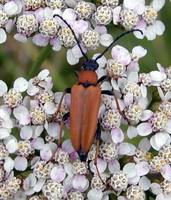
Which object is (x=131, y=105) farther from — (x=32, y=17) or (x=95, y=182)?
(x=32, y=17)

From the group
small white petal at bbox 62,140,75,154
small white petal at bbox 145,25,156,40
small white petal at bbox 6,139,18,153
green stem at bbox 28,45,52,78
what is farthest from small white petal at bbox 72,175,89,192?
small white petal at bbox 145,25,156,40

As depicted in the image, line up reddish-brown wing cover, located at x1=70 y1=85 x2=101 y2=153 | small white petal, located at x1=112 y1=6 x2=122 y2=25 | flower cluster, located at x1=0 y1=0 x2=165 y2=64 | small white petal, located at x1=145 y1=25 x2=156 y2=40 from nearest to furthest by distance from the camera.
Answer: reddish-brown wing cover, located at x1=70 y1=85 x2=101 y2=153, flower cluster, located at x1=0 y1=0 x2=165 y2=64, small white petal, located at x1=112 y1=6 x2=122 y2=25, small white petal, located at x1=145 y1=25 x2=156 y2=40

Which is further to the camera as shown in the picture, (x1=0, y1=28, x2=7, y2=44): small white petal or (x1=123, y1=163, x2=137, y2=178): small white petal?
(x1=0, y1=28, x2=7, y2=44): small white petal

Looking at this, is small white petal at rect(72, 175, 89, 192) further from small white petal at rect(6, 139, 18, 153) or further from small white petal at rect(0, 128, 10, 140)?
small white petal at rect(0, 128, 10, 140)

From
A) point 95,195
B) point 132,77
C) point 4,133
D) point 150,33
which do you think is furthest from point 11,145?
point 150,33

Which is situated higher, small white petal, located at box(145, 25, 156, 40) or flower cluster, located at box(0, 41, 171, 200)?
small white petal, located at box(145, 25, 156, 40)

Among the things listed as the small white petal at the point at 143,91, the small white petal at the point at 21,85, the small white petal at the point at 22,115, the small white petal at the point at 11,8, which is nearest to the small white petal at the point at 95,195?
the small white petal at the point at 22,115

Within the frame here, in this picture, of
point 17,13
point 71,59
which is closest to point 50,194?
point 71,59

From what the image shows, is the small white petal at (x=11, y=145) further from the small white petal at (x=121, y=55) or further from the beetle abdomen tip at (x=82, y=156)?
the small white petal at (x=121, y=55)

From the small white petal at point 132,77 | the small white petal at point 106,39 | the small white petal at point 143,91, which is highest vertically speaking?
the small white petal at point 106,39

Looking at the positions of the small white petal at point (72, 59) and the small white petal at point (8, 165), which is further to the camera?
the small white petal at point (72, 59)
